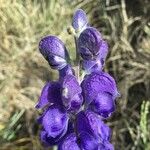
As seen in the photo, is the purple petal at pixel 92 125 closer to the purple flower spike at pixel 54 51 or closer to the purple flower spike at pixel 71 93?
the purple flower spike at pixel 71 93

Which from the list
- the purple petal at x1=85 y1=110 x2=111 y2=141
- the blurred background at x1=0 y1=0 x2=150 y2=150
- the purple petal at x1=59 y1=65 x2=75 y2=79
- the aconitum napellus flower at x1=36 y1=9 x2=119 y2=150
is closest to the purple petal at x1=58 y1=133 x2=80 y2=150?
the aconitum napellus flower at x1=36 y1=9 x2=119 y2=150

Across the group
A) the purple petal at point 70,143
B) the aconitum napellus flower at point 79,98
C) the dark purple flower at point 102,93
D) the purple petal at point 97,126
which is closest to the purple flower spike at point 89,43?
the aconitum napellus flower at point 79,98

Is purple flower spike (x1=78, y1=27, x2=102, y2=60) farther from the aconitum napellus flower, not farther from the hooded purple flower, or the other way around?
the hooded purple flower

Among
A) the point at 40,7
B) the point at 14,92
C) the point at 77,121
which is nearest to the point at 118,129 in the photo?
the point at 14,92

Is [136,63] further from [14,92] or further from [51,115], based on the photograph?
[51,115]

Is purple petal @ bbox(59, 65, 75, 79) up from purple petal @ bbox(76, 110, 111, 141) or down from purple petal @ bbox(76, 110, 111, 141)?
up

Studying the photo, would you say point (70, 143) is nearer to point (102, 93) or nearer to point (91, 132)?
point (91, 132)

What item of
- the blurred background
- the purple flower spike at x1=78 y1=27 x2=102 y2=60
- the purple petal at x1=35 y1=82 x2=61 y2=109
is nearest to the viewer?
the purple flower spike at x1=78 y1=27 x2=102 y2=60
